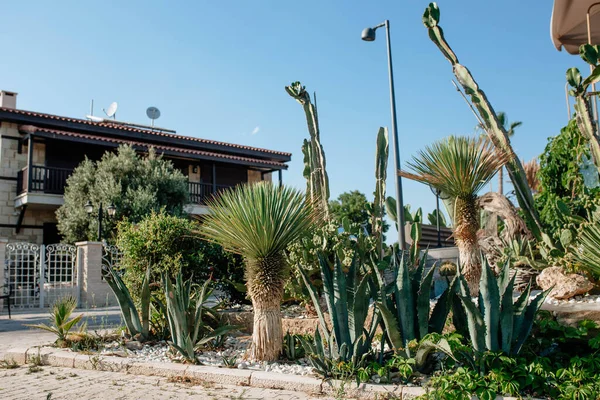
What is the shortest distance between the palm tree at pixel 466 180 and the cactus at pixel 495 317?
1.89 metres

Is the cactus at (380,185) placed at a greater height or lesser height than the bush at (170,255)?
greater

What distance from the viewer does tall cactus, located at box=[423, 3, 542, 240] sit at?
7.39 meters

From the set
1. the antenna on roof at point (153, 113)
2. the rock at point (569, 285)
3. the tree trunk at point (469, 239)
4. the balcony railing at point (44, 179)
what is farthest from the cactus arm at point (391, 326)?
the antenna on roof at point (153, 113)

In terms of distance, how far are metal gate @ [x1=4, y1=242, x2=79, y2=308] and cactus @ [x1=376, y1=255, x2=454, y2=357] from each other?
12769mm

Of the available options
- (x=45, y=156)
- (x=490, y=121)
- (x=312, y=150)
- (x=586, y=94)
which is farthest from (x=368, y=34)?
(x=45, y=156)

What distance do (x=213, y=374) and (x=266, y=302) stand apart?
862 millimetres

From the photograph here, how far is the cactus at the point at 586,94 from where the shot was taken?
6.48 metres

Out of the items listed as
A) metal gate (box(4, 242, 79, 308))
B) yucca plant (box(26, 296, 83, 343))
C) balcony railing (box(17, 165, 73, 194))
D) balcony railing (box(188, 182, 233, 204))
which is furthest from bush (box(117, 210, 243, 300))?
balcony railing (box(188, 182, 233, 204))

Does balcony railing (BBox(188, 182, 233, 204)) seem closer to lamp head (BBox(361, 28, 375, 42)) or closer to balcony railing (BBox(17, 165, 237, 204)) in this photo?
balcony railing (BBox(17, 165, 237, 204))

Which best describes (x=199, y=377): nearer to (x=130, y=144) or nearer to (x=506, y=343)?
(x=506, y=343)

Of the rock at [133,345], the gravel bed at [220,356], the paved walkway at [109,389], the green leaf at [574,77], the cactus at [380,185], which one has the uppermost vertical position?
the green leaf at [574,77]

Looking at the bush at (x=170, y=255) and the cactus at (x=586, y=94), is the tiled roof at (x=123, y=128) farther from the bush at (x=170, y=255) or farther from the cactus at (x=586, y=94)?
the cactus at (x=586, y=94)

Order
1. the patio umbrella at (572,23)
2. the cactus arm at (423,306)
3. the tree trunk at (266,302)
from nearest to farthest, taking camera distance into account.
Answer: the cactus arm at (423,306) → the tree trunk at (266,302) → the patio umbrella at (572,23)

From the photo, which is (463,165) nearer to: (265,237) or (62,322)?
(265,237)
